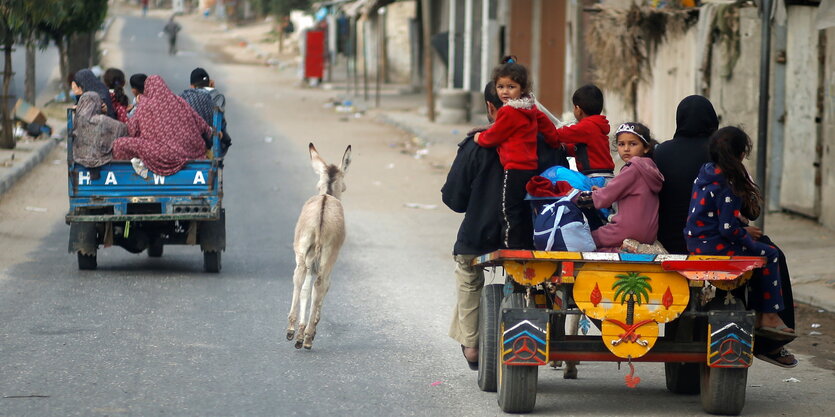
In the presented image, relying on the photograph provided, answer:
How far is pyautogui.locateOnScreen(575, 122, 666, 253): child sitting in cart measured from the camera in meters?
6.51

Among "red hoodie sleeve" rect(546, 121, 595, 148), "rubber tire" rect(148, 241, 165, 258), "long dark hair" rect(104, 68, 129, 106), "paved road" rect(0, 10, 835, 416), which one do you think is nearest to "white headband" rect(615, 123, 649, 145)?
"red hoodie sleeve" rect(546, 121, 595, 148)

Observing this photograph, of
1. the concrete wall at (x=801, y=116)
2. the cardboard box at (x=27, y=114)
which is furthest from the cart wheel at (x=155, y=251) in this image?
the cardboard box at (x=27, y=114)

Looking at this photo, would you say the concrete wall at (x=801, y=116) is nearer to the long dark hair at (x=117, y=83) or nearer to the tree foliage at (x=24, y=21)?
the long dark hair at (x=117, y=83)

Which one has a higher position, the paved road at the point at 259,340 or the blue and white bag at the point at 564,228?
the blue and white bag at the point at 564,228

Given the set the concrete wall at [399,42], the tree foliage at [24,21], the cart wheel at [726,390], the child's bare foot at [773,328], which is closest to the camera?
the cart wheel at [726,390]

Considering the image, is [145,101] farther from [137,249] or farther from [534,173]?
[534,173]

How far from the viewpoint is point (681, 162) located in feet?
22.1

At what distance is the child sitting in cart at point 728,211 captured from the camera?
21.0 ft

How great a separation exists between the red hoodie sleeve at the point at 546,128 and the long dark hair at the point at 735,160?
88 centimetres

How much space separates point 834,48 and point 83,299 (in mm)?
8439

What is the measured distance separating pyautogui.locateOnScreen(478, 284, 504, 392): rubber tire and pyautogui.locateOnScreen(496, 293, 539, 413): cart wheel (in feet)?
0.78

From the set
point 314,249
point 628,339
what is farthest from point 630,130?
point 314,249

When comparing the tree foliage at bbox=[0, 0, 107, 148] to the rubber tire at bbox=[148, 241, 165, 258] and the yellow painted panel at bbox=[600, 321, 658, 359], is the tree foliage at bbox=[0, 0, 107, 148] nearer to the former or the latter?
the rubber tire at bbox=[148, 241, 165, 258]

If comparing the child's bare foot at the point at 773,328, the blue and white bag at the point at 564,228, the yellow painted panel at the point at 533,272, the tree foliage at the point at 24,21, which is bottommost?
the child's bare foot at the point at 773,328
